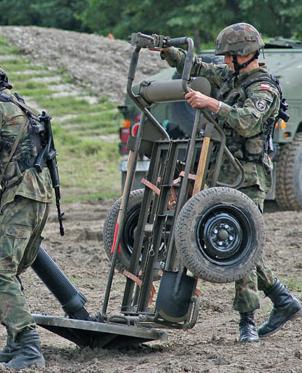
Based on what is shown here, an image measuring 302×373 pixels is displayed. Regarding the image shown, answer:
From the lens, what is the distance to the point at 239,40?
22.7 feet

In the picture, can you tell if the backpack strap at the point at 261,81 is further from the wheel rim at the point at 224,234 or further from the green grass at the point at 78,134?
the green grass at the point at 78,134

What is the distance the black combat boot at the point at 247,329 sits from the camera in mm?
6949

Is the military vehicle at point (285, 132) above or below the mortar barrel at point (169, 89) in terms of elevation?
below

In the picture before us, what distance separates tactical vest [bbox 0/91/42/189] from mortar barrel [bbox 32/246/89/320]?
2.18ft

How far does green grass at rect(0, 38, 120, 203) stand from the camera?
57.3 ft

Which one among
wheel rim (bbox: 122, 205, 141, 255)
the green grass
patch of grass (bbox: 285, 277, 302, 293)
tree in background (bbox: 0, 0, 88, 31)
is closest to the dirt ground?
patch of grass (bbox: 285, 277, 302, 293)

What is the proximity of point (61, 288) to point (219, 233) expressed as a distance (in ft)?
3.60

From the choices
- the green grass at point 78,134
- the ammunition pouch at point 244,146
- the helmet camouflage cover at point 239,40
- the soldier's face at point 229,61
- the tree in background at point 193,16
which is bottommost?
the green grass at point 78,134

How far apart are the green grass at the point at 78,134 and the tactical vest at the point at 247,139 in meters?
9.02

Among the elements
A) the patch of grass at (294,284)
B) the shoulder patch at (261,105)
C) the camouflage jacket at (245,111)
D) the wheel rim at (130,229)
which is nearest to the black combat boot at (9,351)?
the wheel rim at (130,229)

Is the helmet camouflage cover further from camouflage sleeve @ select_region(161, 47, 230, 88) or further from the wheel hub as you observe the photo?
the wheel hub

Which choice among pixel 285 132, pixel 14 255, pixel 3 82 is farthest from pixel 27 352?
pixel 285 132

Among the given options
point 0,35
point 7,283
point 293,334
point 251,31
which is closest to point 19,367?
point 7,283

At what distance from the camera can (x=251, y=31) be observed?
693 centimetres
